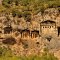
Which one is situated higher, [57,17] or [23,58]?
[57,17]

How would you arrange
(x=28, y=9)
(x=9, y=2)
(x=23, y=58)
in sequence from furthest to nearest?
(x=9, y=2) < (x=28, y=9) < (x=23, y=58)

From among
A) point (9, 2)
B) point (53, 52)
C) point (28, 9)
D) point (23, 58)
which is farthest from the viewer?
point (9, 2)

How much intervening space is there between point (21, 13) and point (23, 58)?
2189 mm

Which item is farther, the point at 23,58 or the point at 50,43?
the point at 50,43

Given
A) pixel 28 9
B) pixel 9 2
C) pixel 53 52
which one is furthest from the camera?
pixel 9 2

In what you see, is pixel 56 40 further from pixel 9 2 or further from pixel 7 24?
pixel 9 2

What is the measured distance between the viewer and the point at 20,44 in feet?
41.7

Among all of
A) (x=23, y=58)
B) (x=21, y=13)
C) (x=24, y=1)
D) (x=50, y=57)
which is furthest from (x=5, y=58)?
(x=24, y=1)

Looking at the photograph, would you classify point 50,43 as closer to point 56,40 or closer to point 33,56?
point 56,40

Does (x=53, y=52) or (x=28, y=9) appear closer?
(x=53, y=52)

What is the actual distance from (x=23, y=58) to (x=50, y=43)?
162cm

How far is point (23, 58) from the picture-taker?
37.1 feet

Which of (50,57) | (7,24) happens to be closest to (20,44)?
(7,24)

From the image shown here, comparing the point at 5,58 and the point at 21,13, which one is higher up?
the point at 21,13
